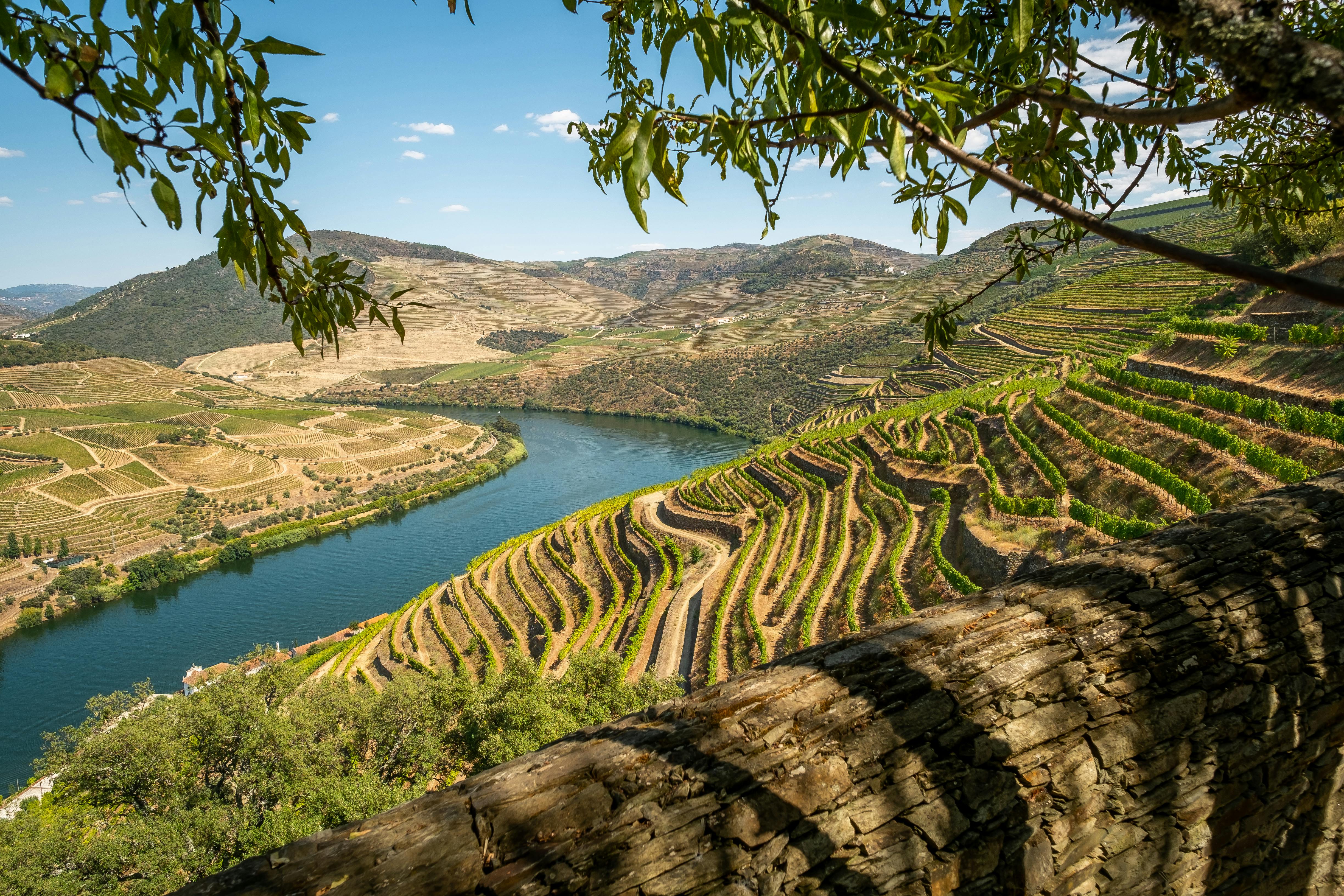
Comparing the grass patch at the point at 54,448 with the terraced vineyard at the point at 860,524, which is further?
the grass patch at the point at 54,448

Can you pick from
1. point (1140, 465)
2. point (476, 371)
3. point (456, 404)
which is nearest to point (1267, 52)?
point (1140, 465)

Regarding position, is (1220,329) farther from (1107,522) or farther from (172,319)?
(172,319)

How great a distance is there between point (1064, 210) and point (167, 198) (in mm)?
2433

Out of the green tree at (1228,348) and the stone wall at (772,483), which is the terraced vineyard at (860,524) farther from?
the green tree at (1228,348)

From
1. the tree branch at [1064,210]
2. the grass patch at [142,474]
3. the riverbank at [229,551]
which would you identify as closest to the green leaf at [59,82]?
the tree branch at [1064,210]

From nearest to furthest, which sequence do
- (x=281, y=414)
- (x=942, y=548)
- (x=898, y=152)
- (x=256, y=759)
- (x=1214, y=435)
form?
1. (x=898, y=152)
2. (x=1214, y=435)
3. (x=256, y=759)
4. (x=942, y=548)
5. (x=281, y=414)

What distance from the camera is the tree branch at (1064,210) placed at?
66.6 inches

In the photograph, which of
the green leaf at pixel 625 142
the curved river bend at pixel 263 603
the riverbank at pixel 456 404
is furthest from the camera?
the riverbank at pixel 456 404

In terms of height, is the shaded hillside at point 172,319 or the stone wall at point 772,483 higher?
the shaded hillside at point 172,319

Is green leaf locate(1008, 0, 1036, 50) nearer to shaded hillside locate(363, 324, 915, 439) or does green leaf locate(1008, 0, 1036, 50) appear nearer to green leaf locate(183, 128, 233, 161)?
green leaf locate(183, 128, 233, 161)

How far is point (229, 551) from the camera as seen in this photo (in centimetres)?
5019

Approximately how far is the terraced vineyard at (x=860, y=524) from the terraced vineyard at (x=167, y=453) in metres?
31.9

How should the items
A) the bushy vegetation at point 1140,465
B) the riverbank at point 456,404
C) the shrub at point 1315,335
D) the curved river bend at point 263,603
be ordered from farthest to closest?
the riverbank at point 456,404
the curved river bend at point 263,603
the shrub at point 1315,335
the bushy vegetation at point 1140,465

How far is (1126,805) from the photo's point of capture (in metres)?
2.12
